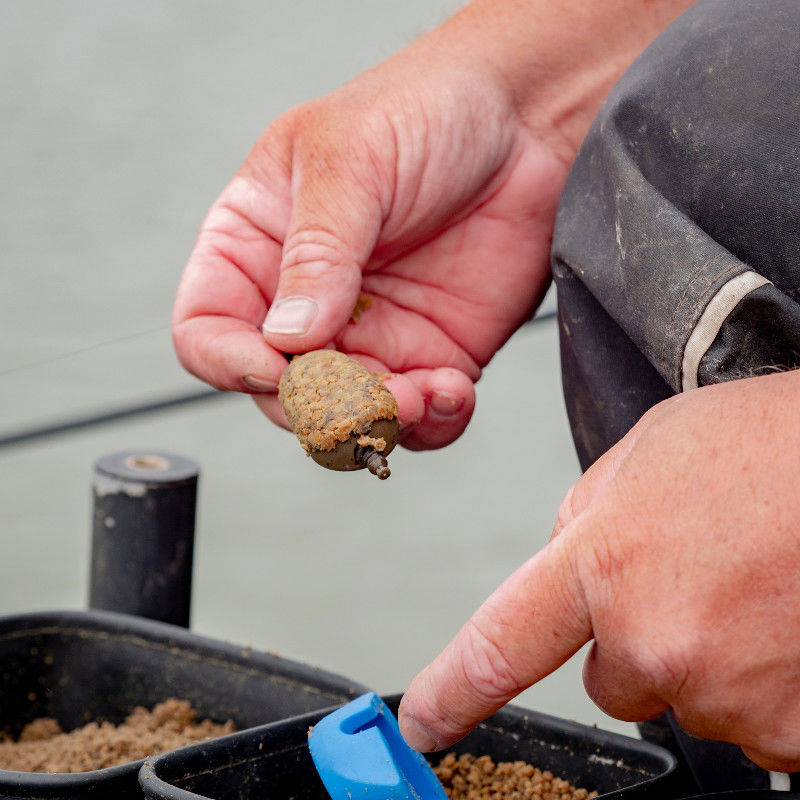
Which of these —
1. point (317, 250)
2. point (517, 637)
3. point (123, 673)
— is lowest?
point (123, 673)

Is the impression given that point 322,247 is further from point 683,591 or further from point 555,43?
point 683,591

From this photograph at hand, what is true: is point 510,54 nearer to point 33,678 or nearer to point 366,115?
point 366,115

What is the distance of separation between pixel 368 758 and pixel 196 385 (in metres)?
1.10

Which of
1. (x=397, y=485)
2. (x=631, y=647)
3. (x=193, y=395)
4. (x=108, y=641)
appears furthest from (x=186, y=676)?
(x=397, y=485)

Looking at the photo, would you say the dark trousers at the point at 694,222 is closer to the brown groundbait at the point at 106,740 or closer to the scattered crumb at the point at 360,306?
the scattered crumb at the point at 360,306

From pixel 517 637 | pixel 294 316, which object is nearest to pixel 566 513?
pixel 517 637

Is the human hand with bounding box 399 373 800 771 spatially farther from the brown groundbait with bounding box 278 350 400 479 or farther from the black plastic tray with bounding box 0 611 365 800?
the black plastic tray with bounding box 0 611 365 800

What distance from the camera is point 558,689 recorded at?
1.88m

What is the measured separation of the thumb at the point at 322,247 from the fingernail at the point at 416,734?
0.36m

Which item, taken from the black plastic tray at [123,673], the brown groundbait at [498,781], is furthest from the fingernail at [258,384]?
the brown groundbait at [498,781]

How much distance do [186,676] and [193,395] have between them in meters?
0.61

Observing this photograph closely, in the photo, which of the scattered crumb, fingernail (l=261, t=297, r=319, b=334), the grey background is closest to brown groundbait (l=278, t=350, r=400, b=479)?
fingernail (l=261, t=297, r=319, b=334)

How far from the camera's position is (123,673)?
3.15 feet

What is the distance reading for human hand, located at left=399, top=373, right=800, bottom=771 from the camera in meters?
0.53
